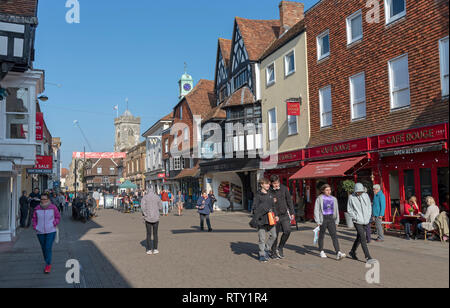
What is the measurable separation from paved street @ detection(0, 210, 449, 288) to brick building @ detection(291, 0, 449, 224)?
287 cm

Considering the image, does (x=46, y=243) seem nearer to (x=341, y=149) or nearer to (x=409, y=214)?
(x=409, y=214)

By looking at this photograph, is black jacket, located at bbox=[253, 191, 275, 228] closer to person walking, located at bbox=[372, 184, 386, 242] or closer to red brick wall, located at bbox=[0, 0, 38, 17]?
person walking, located at bbox=[372, 184, 386, 242]

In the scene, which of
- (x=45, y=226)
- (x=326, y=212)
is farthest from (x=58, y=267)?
(x=326, y=212)

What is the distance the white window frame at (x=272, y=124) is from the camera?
24.2 metres

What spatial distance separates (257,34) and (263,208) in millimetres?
21866

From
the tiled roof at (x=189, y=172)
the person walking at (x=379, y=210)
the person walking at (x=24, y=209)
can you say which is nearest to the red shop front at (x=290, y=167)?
the person walking at (x=379, y=210)

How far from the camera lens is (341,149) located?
17.5 metres

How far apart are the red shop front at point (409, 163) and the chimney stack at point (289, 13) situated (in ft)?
49.4

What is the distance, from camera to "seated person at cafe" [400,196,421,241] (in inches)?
504

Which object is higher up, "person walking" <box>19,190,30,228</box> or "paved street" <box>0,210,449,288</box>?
"person walking" <box>19,190,30,228</box>

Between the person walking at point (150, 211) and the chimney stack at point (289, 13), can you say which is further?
the chimney stack at point (289, 13)

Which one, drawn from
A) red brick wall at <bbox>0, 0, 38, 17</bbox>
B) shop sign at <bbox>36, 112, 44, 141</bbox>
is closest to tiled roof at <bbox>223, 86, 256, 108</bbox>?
shop sign at <bbox>36, 112, 44, 141</bbox>

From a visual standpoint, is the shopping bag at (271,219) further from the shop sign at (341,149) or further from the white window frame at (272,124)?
the white window frame at (272,124)

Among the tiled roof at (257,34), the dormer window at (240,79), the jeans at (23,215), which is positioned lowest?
the jeans at (23,215)
